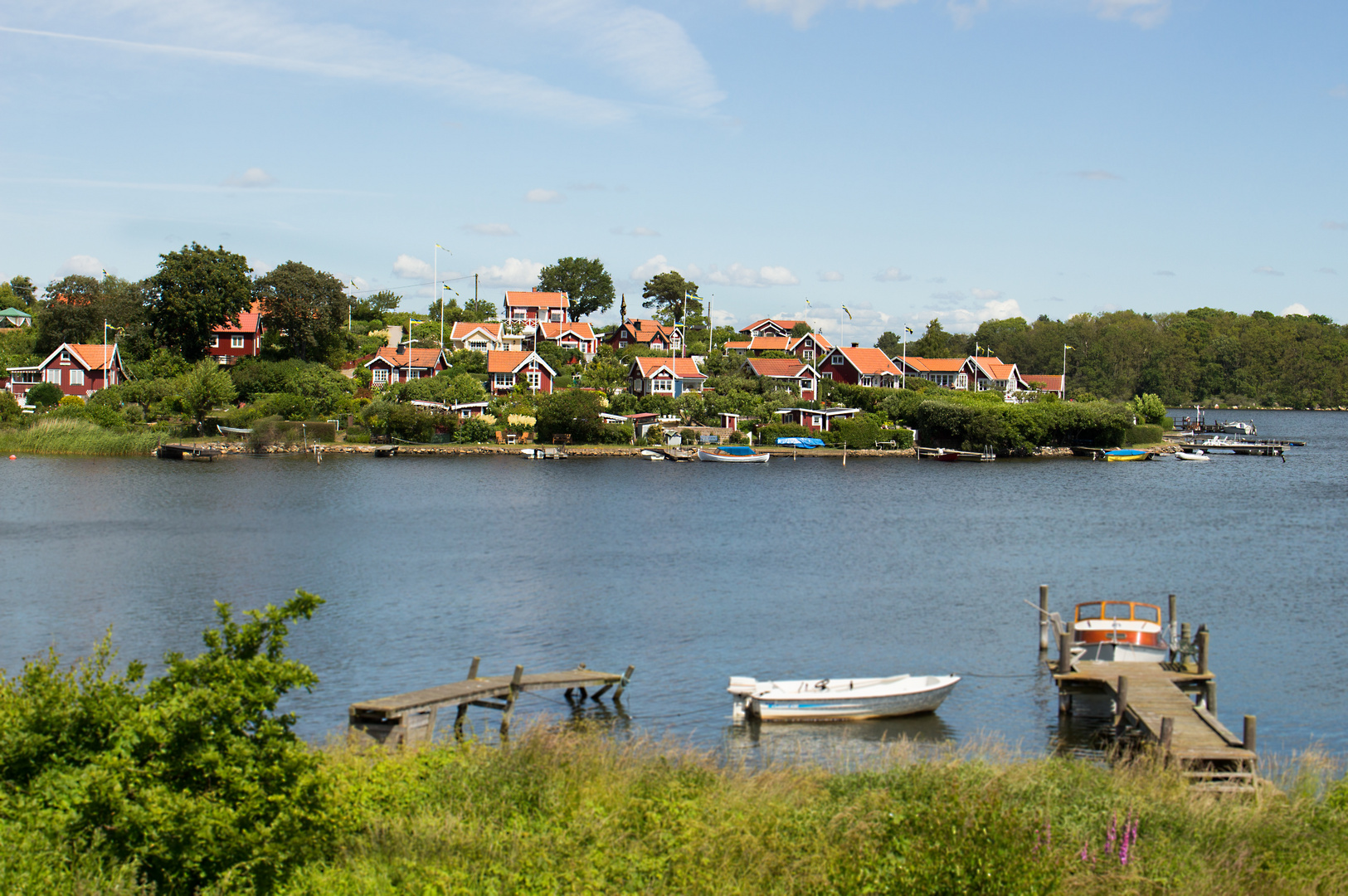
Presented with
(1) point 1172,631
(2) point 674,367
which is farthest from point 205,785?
(2) point 674,367

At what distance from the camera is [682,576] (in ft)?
128

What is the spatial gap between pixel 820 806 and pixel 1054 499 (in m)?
55.8

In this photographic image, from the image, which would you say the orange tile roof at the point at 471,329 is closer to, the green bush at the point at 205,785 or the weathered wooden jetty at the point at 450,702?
the weathered wooden jetty at the point at 450,702

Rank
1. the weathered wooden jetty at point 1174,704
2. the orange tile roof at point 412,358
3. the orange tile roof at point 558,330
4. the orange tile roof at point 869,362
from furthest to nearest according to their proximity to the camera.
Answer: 1. the orange tile roof at point 558,330
2. the orange tile roof at point 869,362
3. the orange tile roof at point 412,358
4. the weathered wooden jetty at point 1174,704

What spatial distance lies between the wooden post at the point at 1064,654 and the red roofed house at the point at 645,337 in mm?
97885

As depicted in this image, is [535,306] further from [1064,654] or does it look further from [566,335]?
[1064,654]

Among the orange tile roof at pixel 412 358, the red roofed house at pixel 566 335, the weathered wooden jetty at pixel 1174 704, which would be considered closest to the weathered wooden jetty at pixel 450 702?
the weathered wooden jetty at pixel 1174 704

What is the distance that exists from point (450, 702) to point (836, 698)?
7881 millimetres

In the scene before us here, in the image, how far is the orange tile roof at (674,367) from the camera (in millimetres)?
103194

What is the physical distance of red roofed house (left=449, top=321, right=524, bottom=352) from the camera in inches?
4360

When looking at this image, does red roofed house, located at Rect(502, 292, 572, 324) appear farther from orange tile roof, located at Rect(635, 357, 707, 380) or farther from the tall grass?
the tall grass

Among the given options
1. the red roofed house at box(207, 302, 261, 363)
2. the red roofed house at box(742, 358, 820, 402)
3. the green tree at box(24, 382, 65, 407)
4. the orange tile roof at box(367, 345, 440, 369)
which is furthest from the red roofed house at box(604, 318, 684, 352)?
the green tree at box(24, 382, 65, 407)

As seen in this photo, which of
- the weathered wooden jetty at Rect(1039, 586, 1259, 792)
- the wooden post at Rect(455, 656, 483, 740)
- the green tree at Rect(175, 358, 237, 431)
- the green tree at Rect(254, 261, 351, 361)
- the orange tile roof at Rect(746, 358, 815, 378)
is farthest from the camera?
the orange tile roof at Rect(746, 358, 815, 378)

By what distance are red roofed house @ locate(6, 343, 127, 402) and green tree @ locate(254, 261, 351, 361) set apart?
13.7 meters
